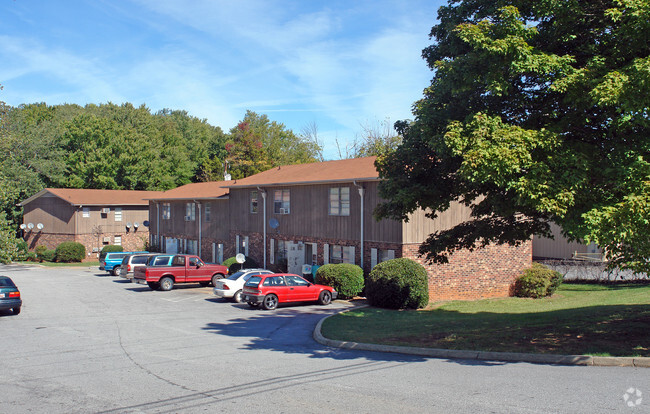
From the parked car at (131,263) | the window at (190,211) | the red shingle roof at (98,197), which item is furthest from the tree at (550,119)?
the red shingle roof at (98,197)

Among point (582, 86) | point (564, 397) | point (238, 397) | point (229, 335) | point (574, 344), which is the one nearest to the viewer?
point (564, 397)

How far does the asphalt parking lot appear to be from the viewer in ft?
28.1

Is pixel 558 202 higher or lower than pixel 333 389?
higher

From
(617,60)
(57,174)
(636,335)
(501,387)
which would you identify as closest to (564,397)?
(501,387)

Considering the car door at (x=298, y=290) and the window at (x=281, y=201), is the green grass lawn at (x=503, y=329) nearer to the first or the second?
the car door at (x=298, y=290)

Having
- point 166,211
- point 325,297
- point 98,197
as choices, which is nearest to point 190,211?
point 166,211

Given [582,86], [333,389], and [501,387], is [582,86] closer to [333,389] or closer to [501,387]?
[501,387]

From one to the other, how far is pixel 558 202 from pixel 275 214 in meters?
24.6

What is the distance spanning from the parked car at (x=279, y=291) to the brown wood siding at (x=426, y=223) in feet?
14.9

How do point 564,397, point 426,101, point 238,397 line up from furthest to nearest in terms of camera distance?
point 426,101 → point 238,397 → point 564,397

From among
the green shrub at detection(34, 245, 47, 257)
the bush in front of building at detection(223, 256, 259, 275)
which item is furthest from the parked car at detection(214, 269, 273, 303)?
the green shrub at detection(34, 245, 47, 257)

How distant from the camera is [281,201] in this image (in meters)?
33.6

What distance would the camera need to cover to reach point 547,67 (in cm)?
1134

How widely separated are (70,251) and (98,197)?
6781 mm
